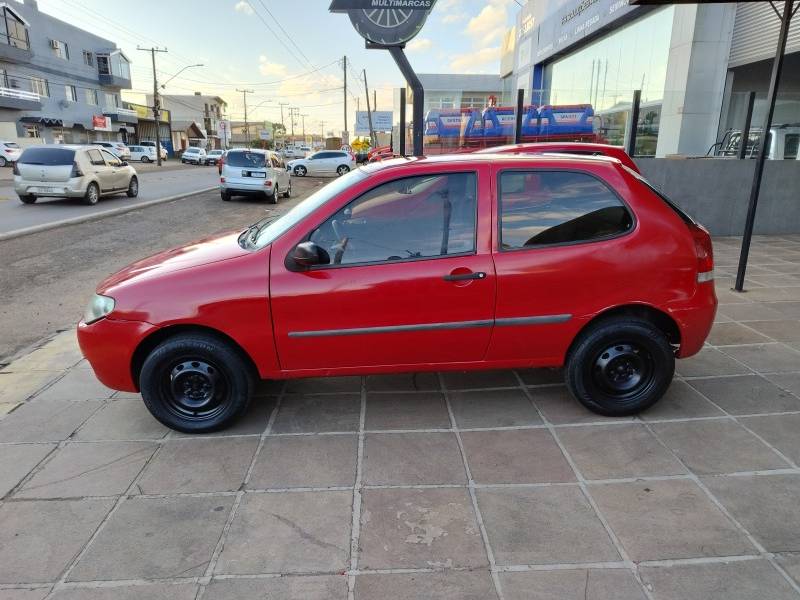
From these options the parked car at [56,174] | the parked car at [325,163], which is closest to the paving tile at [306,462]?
the parked car at [56,174]

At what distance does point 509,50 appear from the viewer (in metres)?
32.6

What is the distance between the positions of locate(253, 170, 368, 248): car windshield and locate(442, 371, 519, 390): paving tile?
1.63 m

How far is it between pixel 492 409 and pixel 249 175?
15383mm

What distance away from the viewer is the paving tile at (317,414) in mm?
3559

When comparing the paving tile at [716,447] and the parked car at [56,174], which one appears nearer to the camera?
the paving tile at [716,447]

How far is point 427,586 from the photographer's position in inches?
89.5

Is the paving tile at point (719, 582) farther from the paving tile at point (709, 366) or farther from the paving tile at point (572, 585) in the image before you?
the paving tile at point (709, 366)

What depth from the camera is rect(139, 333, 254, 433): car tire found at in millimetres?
3338

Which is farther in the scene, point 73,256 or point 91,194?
point 91,194

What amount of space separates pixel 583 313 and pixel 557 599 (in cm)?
177

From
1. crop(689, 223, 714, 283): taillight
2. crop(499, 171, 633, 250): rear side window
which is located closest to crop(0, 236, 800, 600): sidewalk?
crop(689, 223, 714, 283): taillight

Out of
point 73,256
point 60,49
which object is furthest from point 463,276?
point 60,49

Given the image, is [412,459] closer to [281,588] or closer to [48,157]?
[281,588]

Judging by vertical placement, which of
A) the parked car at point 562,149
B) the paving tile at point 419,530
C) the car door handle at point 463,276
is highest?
the parked car at point 562,149
